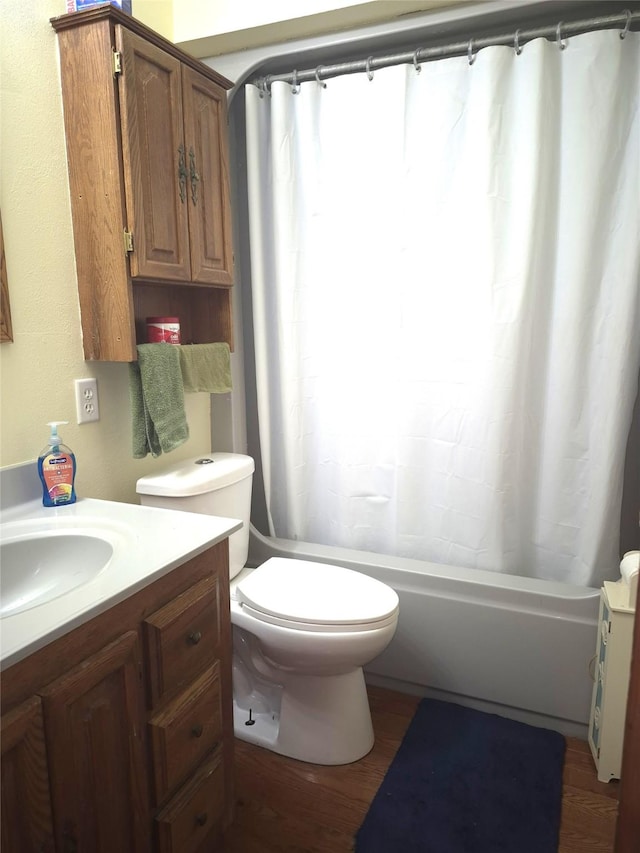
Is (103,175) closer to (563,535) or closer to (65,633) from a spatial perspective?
(65,633)

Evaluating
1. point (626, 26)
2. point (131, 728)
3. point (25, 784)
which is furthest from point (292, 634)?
point (626, 26)

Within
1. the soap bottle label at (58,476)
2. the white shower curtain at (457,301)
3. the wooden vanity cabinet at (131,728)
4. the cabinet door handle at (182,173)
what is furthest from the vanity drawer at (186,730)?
the cabinet door handle at (182,173)

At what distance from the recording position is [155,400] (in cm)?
153

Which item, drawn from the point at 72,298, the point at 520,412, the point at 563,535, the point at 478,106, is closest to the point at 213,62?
the point at 478,106

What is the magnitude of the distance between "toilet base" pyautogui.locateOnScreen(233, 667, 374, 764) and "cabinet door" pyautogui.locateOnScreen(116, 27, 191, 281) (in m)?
1.19

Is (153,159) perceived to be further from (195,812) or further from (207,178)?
(195,812)

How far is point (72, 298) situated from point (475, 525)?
4.48ft

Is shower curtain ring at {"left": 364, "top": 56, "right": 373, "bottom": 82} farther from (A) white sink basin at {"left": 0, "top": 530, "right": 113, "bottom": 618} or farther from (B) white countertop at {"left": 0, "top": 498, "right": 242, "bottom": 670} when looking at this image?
(A) white sink basin at {"left": 0, "top": 530, "right": 113, "bottom": 618}

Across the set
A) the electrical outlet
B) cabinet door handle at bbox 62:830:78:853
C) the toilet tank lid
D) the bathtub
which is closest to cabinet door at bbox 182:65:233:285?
the electrical outlet

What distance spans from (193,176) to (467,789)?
1.81 meters

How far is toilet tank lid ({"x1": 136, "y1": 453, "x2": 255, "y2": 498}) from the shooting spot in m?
1.58

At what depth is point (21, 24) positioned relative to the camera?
4.25ft

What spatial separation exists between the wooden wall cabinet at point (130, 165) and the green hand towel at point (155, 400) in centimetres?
6

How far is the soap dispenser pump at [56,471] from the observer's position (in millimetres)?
1349
